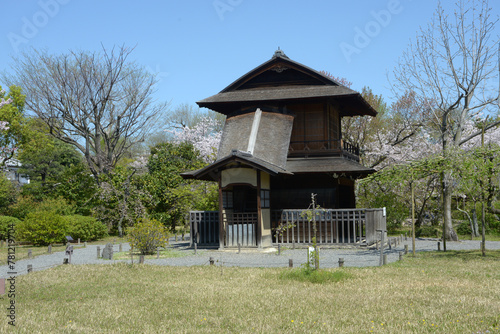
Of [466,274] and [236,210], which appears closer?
[466,274]

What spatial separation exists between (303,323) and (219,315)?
5.61 ft

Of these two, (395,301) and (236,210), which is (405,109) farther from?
(395,301)

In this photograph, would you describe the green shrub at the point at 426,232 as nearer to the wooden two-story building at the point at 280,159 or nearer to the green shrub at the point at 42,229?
the wooden two-story building at the point at 280,159

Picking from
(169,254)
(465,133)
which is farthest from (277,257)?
(465,133)

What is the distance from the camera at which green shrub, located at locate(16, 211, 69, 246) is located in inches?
1043

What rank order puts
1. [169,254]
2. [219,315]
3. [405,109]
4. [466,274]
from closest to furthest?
[219,315], [466,274], [169,254], [405,109]

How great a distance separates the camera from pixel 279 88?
2539cm

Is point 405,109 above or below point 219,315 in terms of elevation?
above

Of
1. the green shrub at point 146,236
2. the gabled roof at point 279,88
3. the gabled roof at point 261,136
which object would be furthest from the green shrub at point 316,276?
the gabled roof at point 279,88

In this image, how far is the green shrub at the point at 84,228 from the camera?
28.5m

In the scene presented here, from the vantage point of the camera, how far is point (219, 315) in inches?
370

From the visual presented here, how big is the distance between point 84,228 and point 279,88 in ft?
46.1

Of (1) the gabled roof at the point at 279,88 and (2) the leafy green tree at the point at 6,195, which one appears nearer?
(1) the gabled roof at the point at 279,88

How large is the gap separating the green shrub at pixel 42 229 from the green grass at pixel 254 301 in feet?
39.9
